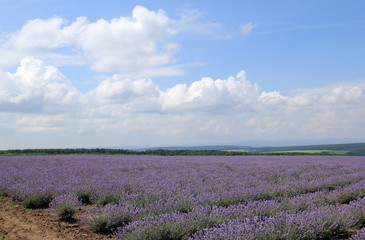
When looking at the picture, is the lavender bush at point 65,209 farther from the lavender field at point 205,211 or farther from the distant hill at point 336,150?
the distant hill at point 336,150

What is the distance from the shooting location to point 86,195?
5.12 meters

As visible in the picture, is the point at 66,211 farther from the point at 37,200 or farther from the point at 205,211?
the point at 205,211

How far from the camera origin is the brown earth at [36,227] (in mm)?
3225

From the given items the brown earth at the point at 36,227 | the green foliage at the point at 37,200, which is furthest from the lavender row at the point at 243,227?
the green foliage at the point at 37,200

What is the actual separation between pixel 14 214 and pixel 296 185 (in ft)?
19.1

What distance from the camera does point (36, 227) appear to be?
11.8ft

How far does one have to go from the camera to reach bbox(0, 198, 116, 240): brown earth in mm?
3225

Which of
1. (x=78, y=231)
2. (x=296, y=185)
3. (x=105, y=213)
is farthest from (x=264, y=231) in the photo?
(x=296, y=185)

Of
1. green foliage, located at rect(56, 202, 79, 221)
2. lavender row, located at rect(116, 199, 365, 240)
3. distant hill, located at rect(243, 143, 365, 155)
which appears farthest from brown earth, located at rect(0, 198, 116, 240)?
distant hill, located at rect(243, 143, 365, 155)

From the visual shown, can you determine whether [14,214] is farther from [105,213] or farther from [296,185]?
[296,185]

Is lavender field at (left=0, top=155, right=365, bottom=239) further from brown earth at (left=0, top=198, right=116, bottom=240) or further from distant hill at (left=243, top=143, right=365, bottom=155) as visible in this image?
distant hill at (left=243, top=143, right=365, bottom=155)

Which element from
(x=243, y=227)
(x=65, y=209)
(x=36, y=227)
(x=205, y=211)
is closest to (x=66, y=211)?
(x=65, y=209)

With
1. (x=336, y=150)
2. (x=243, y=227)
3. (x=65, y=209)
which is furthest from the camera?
(x=336, y=150)

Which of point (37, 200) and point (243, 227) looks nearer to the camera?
point (243, 227)
